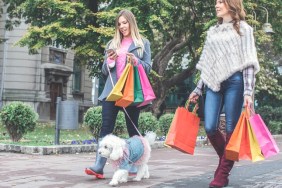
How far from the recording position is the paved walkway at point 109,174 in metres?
6.09

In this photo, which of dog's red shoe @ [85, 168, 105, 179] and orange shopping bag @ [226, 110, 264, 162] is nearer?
orange shopping bag @ [226, 110, 264, 162]

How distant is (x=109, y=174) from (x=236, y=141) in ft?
7.55

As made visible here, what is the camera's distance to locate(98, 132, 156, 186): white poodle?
5.89 meters

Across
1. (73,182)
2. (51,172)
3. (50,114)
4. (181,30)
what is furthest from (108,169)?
(50,114)

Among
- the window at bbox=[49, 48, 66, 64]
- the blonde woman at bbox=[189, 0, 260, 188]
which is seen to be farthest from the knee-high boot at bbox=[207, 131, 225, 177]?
the window at bbox=[49, 48, 66, 64]

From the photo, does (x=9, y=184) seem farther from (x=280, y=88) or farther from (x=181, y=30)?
(x=280, y=88)

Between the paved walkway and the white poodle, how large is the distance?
15cm

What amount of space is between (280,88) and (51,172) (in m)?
20.8

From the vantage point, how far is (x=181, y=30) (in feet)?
79.9

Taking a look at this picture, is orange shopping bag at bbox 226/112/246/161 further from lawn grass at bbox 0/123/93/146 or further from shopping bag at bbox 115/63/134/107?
lawn grass at bbox 0/123/93/146

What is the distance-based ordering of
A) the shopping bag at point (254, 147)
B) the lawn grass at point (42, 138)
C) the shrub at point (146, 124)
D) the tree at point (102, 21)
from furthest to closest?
the tree at point (102, 21) → the shrub at point (146, 124) → the lawn grass at point (42, 138) → the shopping bag at point (254, 147)

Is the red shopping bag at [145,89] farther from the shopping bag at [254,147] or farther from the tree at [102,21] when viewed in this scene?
the tree at [102,21]

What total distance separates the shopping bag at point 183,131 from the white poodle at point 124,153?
40 centimetres

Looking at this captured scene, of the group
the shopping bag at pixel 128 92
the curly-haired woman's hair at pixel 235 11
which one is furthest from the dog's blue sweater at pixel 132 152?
the curly-haired woman's hair at pixel 235 11
